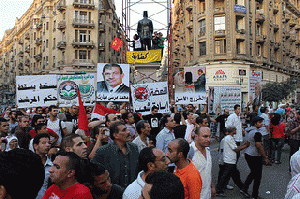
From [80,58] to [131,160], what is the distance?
120ft

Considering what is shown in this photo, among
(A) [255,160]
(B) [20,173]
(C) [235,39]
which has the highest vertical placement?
(C) [235,39]

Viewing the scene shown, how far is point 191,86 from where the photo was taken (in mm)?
10125

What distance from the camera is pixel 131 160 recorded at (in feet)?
11.1

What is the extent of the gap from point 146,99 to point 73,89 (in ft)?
7.93

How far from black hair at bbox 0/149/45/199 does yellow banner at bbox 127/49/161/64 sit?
500 inches

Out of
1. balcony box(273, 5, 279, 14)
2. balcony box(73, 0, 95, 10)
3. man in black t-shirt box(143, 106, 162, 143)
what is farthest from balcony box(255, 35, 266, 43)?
man in black t-shirt box(143, 106, 162, 143)

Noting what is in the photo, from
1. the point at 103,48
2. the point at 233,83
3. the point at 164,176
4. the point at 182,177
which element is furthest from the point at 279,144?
the point at 103,48

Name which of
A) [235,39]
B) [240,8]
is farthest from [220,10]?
[235,39]

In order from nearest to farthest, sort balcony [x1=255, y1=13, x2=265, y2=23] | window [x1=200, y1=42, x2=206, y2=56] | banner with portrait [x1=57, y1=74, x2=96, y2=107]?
banner with portrait [x1=57, y1=74, x2=96, y2=107] → window [x1=200, y1=42, x2=206, y2=56] → balcony [x1=255, y1=13, x2=265, y2=23]

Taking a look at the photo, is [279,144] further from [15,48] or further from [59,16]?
[15,48]

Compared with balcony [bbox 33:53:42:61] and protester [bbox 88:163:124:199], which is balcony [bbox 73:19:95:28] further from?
protester [bbox 88:163:124:199]

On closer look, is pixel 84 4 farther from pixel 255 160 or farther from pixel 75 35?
pixel 255 160

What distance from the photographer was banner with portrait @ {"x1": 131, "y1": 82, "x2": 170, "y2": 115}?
29.3 ft

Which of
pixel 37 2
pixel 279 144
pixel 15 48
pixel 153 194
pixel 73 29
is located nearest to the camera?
pixel 153 194
